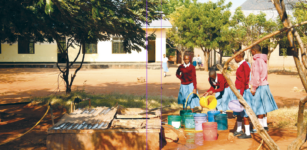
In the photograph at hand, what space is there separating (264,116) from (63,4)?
426 cm

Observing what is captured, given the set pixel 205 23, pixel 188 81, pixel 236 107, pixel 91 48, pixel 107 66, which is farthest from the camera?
pixel 91 48

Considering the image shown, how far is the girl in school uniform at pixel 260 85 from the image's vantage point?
521 centimetres

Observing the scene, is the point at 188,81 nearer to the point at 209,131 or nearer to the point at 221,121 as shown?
the point at 221,121

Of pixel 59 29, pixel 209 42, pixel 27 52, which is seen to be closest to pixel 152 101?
pixel 59 29

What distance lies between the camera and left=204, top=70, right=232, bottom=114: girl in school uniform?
611 cm

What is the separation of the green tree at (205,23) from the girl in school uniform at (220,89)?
1587 centimetres

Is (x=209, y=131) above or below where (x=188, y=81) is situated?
below

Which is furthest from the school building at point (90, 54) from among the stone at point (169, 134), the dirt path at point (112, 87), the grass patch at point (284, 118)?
the stone at point (169, 134)

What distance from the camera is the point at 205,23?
73.7ft

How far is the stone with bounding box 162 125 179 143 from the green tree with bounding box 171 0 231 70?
1747 cm

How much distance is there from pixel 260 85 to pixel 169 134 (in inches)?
74.9

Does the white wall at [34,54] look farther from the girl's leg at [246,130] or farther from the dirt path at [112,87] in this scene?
the girl's leg at [246,130]

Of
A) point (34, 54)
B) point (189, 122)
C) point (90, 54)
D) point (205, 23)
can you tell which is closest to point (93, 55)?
point (90, 54)

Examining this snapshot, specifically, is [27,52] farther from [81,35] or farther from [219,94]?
[219,94]
